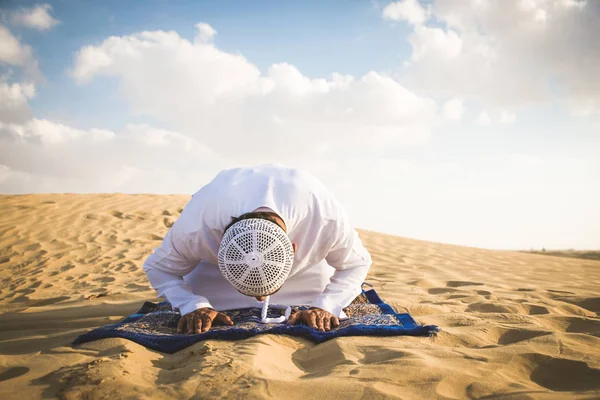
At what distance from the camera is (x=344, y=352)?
2137mm

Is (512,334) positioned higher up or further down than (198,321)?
higher up

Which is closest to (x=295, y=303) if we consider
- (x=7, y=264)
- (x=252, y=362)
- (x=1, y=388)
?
(x=252, y=362)

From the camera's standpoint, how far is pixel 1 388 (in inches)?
68.7

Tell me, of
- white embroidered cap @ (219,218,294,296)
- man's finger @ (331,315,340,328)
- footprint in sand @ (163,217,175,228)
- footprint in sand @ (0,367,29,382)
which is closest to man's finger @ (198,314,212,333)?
white embroidered cap @ (219,218,294,296)

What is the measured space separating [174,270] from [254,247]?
0.91 m

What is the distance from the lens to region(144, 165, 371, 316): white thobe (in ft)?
8.81

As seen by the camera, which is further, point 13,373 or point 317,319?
point 317,319

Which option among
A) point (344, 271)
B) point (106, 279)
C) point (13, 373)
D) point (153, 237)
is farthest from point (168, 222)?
point (13, 373)

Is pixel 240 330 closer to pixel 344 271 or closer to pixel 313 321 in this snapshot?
pixel 313 321

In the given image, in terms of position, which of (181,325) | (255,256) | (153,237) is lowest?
(181,325)

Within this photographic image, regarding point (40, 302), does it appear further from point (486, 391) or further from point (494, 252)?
point (494, 252)

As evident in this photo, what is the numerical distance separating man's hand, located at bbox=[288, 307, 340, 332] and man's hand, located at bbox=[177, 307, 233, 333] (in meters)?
0.43

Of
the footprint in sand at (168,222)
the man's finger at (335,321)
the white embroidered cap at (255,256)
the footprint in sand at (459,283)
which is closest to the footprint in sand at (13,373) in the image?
the white embroidered cap at (255,256)

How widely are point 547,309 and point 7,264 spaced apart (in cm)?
728
